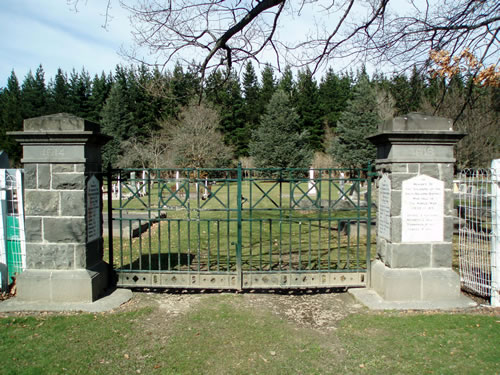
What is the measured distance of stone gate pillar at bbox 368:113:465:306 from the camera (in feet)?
15.8

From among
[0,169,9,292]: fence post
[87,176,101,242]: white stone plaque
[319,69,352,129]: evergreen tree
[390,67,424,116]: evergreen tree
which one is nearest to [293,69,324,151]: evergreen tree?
[319,69,352,129]: evergreen tree

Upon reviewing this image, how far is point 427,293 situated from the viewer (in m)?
4.86

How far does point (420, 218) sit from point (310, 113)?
135ft

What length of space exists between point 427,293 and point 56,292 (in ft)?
16.0

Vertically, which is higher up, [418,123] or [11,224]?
[418,123]

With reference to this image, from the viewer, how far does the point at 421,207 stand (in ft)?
15.9

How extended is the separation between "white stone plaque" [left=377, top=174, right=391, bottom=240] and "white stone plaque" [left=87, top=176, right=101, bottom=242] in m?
4.02

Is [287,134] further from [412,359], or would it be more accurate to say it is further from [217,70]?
[412,359]

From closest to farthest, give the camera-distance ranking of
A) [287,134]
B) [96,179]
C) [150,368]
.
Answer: [150,368], [96,179], [287,134]

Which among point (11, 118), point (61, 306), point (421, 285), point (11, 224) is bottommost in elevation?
point (61, 306)

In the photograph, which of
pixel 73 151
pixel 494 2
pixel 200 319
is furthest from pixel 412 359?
pixel 494 2

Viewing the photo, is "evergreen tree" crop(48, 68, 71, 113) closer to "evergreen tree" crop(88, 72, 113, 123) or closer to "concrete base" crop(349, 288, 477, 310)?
"evergreen tree" crop(88, 72, 113, 123)

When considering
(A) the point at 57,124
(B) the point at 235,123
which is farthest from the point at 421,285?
(B) the point at 235,123

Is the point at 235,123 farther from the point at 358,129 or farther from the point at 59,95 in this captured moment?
the point at 59,95
